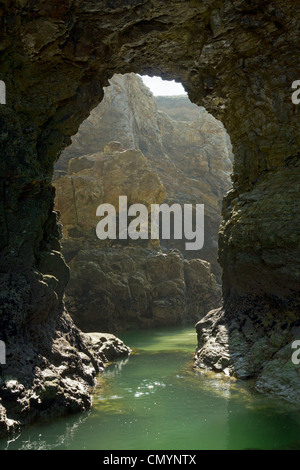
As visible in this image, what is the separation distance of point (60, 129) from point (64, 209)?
2041 centimetres

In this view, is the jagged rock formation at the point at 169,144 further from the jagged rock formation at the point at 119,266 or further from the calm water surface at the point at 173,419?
the calm water surface at the point at 173,419

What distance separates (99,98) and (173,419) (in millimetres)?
10961

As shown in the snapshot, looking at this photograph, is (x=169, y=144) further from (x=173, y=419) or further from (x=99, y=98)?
(x=173, y=419)

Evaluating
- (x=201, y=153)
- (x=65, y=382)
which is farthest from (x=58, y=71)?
(x=201, y=153)

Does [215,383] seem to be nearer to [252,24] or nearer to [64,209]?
[252,24]

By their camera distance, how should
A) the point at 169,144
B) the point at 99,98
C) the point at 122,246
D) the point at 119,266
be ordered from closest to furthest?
the point at 99,98, the point at 119,266, the point at 122,246, the point at 169,144

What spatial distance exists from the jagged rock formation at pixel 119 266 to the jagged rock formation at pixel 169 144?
9.13m

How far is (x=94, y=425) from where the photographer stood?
7.69 metres

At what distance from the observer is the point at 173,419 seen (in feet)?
26.1

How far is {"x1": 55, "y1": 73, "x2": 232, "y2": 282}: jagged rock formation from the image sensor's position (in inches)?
1892

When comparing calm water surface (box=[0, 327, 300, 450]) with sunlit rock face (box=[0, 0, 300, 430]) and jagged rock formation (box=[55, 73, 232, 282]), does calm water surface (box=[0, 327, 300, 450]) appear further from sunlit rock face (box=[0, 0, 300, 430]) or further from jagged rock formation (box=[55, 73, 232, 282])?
jagged rock formation (box=[55, 73, 232, 282])

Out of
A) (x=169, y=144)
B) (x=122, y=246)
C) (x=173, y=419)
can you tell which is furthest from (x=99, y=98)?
(x=169, y=144)

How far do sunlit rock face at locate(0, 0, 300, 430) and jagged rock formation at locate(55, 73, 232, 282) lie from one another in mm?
30348

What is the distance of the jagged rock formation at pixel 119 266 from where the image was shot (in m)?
26.8
